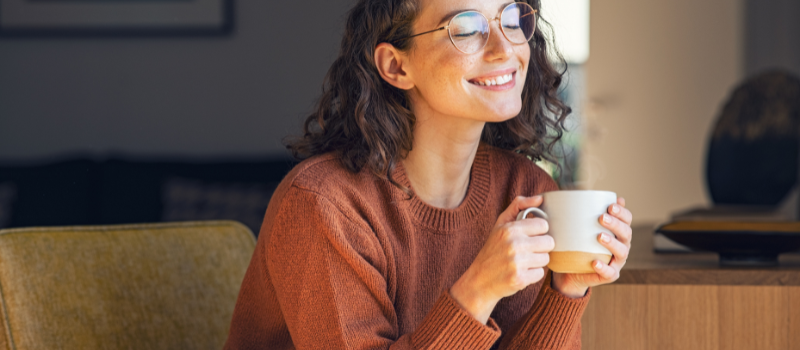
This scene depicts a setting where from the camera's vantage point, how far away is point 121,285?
111 cm

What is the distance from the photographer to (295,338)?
92 cm

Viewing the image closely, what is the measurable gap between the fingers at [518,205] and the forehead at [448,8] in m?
0.29

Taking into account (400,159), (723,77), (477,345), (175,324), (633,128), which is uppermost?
(400,159)

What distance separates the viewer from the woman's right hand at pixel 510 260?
786 millimetres

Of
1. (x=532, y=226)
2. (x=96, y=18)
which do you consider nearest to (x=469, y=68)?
(x=532, y=226)

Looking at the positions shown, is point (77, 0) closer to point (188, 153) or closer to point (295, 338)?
point (188, 153)

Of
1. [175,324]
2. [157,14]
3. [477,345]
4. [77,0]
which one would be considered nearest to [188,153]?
[157,14]

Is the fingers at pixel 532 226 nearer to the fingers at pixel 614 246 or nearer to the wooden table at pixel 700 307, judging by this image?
the fingers at pixel 614 246

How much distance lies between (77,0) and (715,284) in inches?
93.2

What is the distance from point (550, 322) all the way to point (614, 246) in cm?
19

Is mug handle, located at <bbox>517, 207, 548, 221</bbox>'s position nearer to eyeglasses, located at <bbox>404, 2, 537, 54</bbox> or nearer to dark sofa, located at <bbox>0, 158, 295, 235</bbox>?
eyeglasses, located at <bbox>404, 2, 537, 54</bbox>

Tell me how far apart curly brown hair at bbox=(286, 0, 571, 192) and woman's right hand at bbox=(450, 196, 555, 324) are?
251 millimetres

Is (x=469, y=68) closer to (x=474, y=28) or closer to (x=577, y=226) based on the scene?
(x=474, y=28)

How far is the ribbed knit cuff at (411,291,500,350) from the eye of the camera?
84 cm
